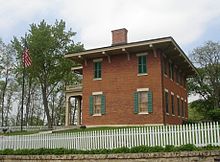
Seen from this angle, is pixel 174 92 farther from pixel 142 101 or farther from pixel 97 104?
pixel 97 104

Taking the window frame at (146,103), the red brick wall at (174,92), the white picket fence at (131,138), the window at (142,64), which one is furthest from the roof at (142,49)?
the white picket fence at (131,138)

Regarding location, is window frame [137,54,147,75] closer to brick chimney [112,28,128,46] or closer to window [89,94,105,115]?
brick chimney [112,28,128,46]

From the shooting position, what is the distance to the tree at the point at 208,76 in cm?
4672

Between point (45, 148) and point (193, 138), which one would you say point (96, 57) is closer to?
point (45, 148)

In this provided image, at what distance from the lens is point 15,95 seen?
2153 inches

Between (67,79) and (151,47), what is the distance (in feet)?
67.5

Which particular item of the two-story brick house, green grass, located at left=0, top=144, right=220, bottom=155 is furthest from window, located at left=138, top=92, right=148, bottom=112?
green grass, located at left=0, top=144, right=220, bottom=155

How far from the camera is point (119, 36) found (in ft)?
93.2

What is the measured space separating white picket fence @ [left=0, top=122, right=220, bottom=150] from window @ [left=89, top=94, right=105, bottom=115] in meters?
8.43

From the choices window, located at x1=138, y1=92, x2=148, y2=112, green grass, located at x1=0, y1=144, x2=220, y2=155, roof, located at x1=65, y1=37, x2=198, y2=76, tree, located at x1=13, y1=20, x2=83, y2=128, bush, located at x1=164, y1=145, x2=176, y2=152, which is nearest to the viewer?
green grass, located at x1=0, y1=144, x2=220, y2=155

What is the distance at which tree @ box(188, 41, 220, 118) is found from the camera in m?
46.7

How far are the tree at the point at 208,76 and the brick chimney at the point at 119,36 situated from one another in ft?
70.7

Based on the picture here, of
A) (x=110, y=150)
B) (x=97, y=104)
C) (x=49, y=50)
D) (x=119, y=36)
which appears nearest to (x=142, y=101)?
(x=97, y=104)

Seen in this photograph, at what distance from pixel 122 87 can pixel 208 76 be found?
25603 mm
